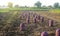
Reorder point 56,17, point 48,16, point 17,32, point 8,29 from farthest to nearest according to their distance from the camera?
point 48,16
point 56,17
point 8,29
point 17,32

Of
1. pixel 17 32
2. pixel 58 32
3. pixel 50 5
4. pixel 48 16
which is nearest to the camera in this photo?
pixel 58 32

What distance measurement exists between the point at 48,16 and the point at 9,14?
1572mm

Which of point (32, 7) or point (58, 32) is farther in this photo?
point (32, 7)

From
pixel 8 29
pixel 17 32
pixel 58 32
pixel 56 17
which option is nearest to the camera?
pixel 58 32

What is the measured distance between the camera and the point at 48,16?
745 cm

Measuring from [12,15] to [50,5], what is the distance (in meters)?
2.51

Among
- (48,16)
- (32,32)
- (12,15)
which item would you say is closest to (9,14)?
(12,15)

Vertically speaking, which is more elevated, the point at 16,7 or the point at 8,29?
the point at 16,7

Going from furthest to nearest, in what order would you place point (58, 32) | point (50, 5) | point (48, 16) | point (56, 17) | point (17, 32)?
point (48, 16) < point (56, 17) < point (50, 5) < point (17, 32) < point (58, 32)

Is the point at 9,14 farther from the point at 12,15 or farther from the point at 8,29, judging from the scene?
the point at 8,29

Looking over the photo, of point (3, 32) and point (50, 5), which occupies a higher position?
point (50, 5)

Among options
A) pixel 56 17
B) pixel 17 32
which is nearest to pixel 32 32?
pixel 17 32

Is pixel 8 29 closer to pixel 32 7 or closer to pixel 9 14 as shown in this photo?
pixel 32 7

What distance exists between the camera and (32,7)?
5.84m
